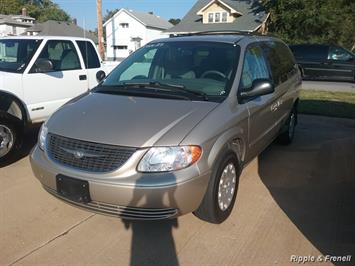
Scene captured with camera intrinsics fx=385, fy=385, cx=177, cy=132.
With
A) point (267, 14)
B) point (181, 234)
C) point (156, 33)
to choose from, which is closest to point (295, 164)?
point (181, 234)

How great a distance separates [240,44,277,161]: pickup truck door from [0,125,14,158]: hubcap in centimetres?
327

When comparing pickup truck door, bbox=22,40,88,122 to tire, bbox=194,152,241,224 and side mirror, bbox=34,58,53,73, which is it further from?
tire, bbox=194,152,241,224

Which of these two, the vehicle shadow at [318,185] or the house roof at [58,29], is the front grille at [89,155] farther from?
the house roof at [58,29]

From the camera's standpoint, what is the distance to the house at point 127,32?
48.2 m

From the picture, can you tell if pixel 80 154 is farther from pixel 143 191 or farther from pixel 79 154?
pixel 143 191

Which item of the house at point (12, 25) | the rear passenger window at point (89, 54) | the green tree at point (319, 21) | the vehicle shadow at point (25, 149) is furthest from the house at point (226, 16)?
the vehicle shadow at point (25, 149)

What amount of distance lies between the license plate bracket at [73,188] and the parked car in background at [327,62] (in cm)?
1745

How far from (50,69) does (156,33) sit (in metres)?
45.9

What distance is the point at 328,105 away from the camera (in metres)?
10.5

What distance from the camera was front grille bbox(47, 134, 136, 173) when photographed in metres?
3.15

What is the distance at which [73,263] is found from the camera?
311 cm

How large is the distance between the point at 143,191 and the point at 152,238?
2.06 feet

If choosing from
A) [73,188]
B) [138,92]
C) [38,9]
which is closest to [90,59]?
[138,92]

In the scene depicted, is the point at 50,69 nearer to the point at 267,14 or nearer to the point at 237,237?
the point at 237,237
